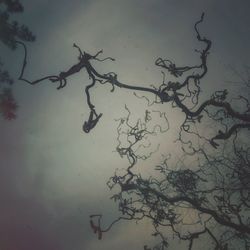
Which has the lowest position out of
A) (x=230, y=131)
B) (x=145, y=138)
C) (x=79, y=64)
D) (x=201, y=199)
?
(x=201, y=199)

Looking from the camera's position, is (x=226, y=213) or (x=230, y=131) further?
(x=226, y=213)

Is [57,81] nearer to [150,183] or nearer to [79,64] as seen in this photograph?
[79,64]

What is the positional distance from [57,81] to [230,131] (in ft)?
10.2

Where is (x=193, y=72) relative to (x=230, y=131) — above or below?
above

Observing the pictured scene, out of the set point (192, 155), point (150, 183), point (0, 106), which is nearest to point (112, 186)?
point (150, 183)

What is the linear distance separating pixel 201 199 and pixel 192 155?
0.88 meters

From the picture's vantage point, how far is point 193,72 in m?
6.75

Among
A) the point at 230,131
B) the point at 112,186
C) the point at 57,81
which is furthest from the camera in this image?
the point at 112,186

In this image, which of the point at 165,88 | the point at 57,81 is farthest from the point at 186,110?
the point at 57,81

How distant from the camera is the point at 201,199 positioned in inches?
301

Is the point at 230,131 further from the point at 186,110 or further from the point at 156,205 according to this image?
the point at 156,205

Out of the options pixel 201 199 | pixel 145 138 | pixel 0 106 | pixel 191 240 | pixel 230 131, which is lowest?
pixel 191 240

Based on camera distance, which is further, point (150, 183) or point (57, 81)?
point (150, 183)

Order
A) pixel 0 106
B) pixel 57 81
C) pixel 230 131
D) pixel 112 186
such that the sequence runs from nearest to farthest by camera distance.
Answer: pixel 57 81 → pixel 230 131 → pixel 112 186 → pixel 0 106
